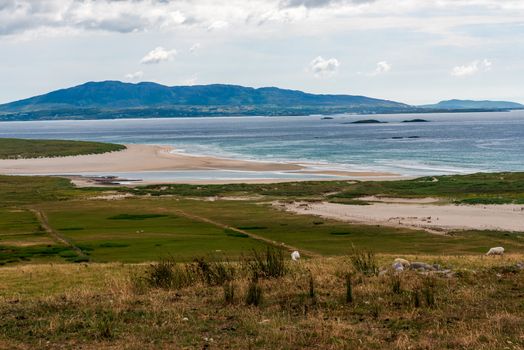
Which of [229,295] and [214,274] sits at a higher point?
[229,295]

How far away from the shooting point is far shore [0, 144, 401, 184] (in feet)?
292

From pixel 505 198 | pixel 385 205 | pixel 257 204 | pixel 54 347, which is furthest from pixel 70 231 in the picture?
pixel 505 198

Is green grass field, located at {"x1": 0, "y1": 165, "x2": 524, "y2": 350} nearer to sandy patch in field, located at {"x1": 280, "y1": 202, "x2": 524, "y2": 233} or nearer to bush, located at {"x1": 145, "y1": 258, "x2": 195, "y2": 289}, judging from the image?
bush, located at {"x1": 145, "y1": 258, "x2": 195, "y2": 289}

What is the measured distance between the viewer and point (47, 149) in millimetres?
138375

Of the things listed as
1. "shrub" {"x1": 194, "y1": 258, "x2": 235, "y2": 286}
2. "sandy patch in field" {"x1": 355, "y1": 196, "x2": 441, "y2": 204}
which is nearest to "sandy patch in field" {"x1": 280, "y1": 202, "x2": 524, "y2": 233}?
"sandy patch in field" {"x1": 355, "y1": 196, "x2": 441, "y2": 204}

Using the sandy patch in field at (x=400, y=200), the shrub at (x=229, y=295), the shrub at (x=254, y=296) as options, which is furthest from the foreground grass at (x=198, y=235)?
the shrub at (x=254, y=296)

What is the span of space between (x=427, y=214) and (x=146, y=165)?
61649 mm

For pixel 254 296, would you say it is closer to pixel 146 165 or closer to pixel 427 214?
pixel 427 214

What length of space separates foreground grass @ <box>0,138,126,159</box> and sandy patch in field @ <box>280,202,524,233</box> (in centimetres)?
8431

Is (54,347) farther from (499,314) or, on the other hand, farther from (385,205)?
(385,205)

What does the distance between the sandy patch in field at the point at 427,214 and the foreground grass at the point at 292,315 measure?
27192mm

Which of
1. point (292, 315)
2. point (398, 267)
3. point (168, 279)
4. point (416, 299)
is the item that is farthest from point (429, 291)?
point (168, 279)

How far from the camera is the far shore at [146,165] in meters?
89.0

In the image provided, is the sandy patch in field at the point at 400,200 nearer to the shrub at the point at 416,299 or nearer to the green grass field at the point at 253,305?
the green grass field at the point at 253,305
